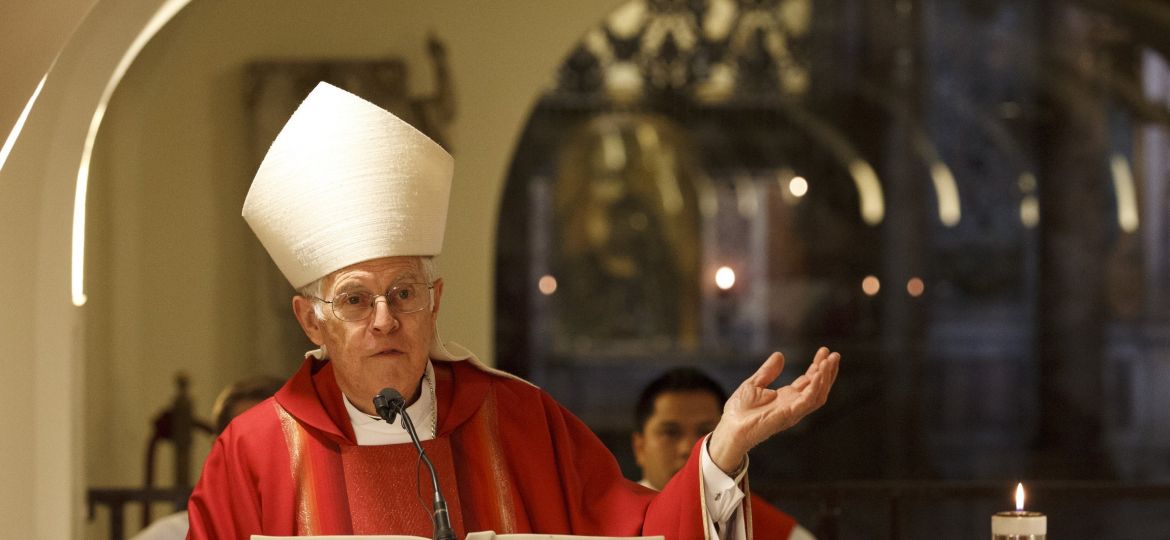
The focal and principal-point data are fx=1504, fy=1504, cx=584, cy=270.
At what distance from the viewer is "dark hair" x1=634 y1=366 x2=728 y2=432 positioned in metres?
4.14

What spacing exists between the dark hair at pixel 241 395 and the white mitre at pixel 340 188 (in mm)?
1573

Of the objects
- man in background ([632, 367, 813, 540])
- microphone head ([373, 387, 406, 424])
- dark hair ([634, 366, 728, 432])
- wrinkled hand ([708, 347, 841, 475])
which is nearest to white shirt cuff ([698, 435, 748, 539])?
wrinkled hand ([708, 347, 841, 475])

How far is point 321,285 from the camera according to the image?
2.96 meters

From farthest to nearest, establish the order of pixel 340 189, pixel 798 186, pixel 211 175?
pixel 798 186, pixel 211 175, pixel 340 189

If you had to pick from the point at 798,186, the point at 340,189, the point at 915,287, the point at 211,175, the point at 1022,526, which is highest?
the point at 798,186

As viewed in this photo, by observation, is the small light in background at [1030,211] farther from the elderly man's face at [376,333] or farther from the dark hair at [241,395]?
the elderly man's face at [376,333]

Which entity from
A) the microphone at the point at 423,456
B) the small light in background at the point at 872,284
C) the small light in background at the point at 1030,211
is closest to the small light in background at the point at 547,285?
the small light in background at the point at 872,284

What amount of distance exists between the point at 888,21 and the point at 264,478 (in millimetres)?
9161

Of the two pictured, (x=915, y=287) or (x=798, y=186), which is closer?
(x=915, y=287)

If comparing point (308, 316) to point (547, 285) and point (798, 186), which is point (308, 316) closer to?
point (547, 285)

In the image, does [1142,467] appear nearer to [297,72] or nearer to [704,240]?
[704,240]

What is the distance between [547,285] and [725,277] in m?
1.43

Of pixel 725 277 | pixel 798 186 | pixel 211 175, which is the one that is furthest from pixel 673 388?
pixel 725 277

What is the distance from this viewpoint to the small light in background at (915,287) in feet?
36.9
